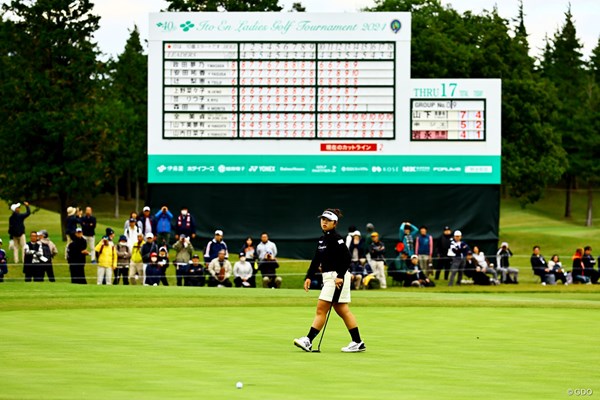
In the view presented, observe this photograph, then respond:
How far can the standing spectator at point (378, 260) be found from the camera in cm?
3409

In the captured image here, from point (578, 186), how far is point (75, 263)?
77695mm

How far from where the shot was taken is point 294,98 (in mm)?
36250

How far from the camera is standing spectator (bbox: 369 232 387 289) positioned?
34094 mm

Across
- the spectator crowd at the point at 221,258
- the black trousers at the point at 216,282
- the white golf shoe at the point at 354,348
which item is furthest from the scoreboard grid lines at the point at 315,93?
the white golf shoe at the point at 354,348

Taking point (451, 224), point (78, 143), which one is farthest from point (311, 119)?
point (78, 143)

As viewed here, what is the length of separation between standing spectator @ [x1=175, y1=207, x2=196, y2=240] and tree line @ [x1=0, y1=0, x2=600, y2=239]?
38.7 ft

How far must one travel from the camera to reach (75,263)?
33000 mm

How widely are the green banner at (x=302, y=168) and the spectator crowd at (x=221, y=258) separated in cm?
129

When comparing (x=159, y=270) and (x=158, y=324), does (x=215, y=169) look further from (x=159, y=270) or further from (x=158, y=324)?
(x=158, y=324)

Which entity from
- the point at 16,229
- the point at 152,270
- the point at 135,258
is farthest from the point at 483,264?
the point at 16,229

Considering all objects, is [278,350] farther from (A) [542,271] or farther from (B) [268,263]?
(A) [542,271]

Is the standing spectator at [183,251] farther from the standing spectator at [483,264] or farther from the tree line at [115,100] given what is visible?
the tree line at [115,100]

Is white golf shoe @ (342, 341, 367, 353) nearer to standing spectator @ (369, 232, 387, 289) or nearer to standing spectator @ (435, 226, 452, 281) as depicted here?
standing spectator @ (369, 232, 387, 289)

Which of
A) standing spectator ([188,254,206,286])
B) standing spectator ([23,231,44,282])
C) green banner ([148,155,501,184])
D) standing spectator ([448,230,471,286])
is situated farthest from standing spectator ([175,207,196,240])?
standing spectator ([448,230,471,286])
